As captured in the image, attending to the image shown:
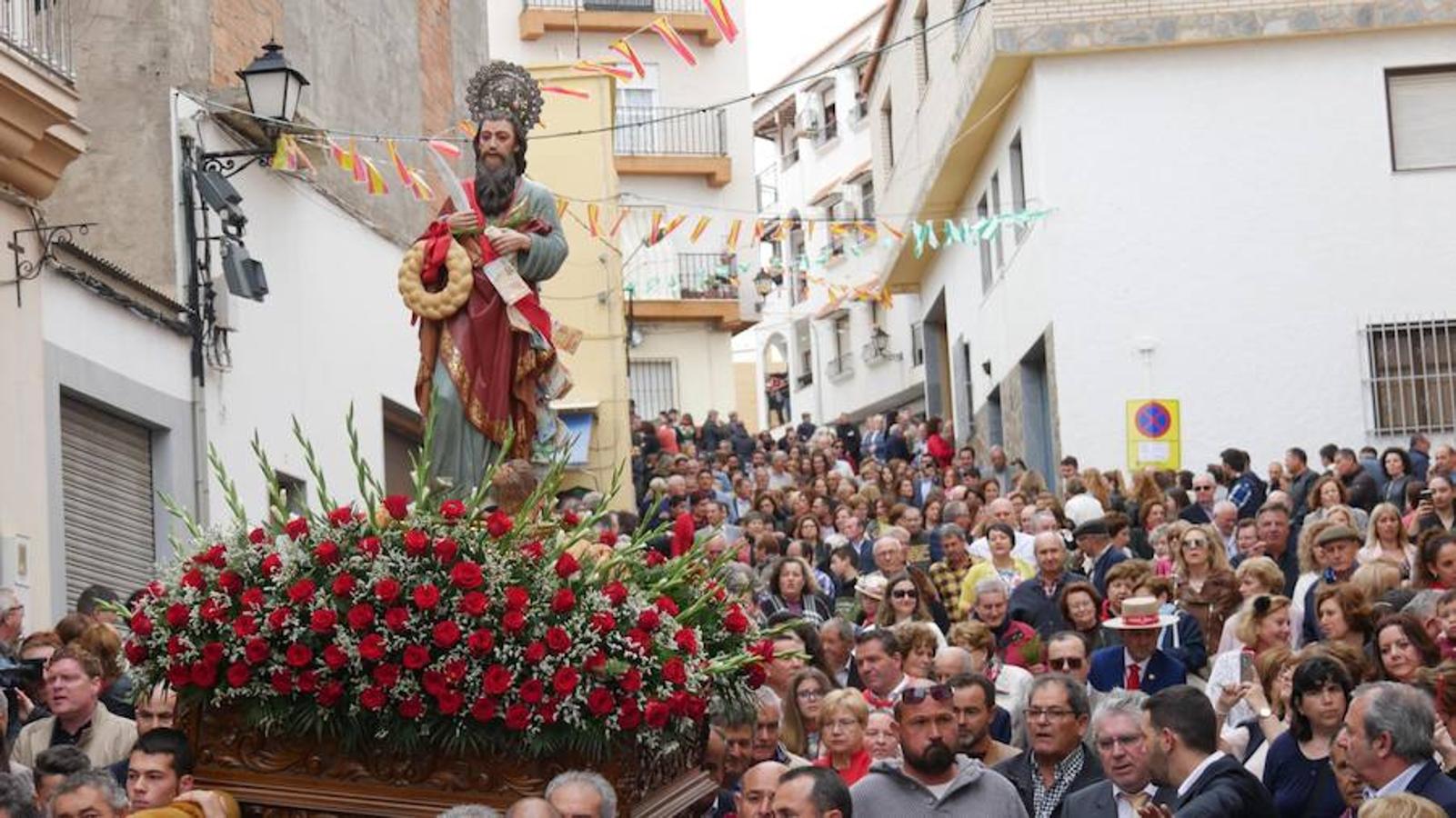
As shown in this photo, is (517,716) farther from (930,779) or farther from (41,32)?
(41,32)

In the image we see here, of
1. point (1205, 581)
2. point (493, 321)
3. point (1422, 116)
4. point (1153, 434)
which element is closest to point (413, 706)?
point (493, 321)

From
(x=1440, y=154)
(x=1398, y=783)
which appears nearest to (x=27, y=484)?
(x=1398, y=783)

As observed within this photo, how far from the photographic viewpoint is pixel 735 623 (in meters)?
8.98

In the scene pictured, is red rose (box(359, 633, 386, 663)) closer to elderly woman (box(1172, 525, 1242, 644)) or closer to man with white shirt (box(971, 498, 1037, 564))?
elderly woman (box(1172, 525, 1242, 644))

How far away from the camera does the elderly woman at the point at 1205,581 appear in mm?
14875

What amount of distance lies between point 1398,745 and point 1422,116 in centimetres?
2098

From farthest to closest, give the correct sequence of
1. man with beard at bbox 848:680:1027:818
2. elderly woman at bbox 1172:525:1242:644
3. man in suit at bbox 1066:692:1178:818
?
elderly woman at bbox 1172:525:1242:644, man with beard at bbox 848:680:1027:818, man in suit at bbox 1066:692:1178:818

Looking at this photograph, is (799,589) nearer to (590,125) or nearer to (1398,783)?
(1398,783)

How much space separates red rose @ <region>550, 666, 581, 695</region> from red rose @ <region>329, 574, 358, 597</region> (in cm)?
69

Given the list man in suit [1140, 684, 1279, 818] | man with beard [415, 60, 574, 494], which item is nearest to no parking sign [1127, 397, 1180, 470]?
man with beard [415, 60, 574, 494]

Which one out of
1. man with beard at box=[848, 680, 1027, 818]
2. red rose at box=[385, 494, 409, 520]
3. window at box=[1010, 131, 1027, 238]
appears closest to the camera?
red rose at box=[385, 494, 409, 520]

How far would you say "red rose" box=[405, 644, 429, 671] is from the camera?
8.06m

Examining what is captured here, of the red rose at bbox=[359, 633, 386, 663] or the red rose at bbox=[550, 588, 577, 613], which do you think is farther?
the red rose at bbox=[550, 588, 577, 613]

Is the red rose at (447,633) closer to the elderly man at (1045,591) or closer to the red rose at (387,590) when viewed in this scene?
the red rose at (387,590)
